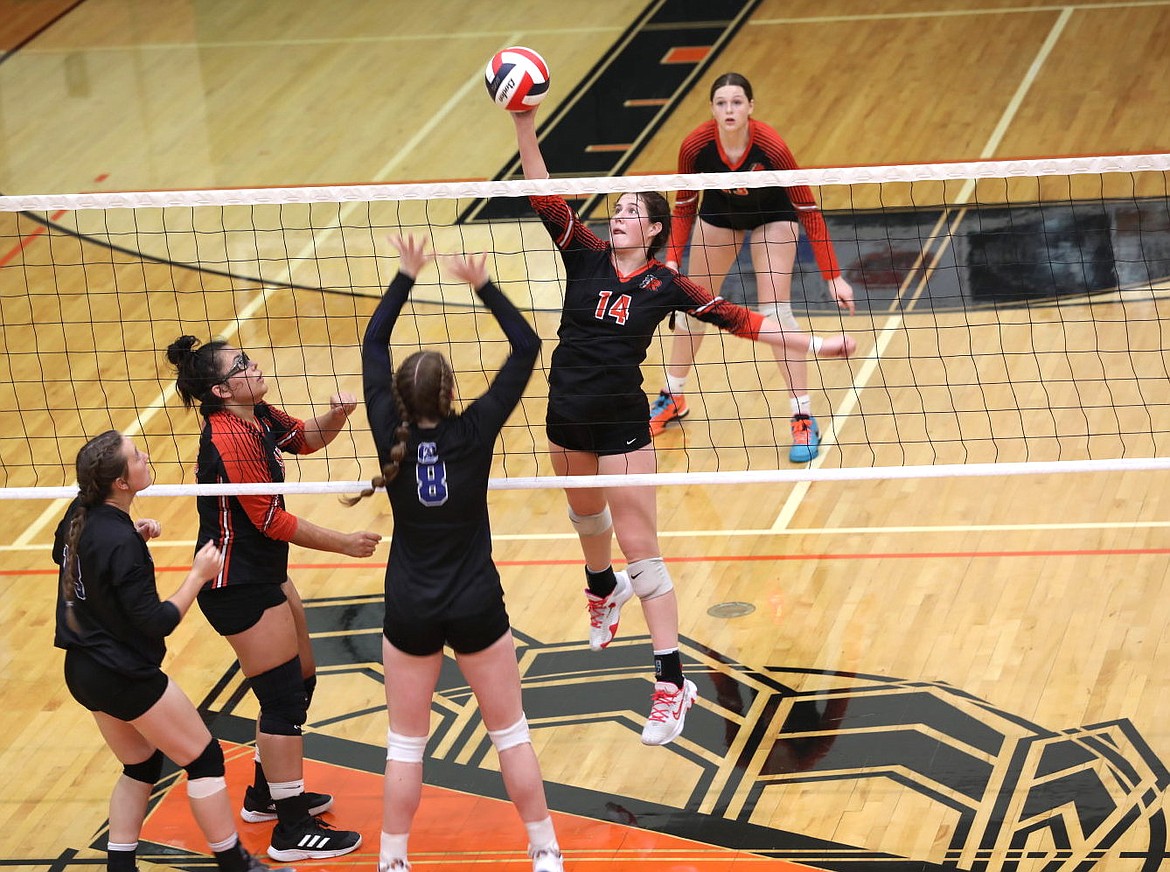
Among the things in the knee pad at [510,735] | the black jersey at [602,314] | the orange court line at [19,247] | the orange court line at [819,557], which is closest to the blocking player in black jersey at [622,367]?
the black jersey at [602,314]

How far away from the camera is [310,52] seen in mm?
17312

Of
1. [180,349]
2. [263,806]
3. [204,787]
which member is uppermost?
[180,349]

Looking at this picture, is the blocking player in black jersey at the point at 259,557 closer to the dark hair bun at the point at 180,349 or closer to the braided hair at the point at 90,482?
the dark hair bun at the point at 180,349

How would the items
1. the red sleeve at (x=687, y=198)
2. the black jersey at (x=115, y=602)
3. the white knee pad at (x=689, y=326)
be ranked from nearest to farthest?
1. the black jersey at (x=115, y=602)
2. the red sleeve at (x=687, y=198)
3. the white knee pad at (x=689, y=326)

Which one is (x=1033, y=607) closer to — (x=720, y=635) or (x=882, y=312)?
(x=720, y=635)

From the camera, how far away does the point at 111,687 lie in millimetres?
5941

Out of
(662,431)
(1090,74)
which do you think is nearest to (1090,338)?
(662,431)

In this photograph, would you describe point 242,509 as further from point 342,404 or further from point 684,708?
point 684,708

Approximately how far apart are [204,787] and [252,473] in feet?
3.87

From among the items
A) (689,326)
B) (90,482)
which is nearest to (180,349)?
(90,482)

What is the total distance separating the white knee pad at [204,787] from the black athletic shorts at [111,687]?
34cm

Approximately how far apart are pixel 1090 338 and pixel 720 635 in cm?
399

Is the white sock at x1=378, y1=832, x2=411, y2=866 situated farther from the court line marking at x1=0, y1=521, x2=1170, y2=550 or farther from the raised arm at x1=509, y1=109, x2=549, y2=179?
the court line marking at x1=0, y1=521, x2=1170, y2=550

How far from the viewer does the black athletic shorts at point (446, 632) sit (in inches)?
229
